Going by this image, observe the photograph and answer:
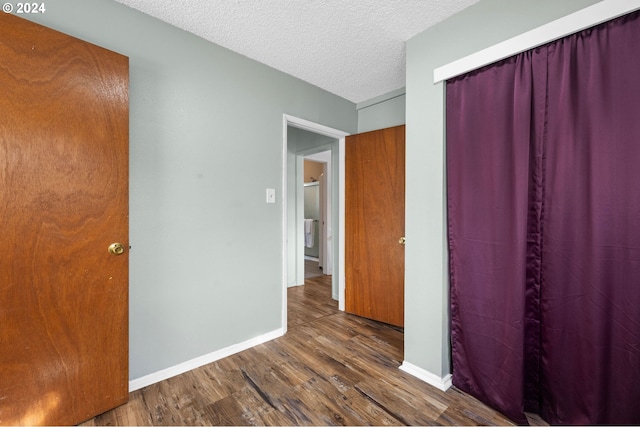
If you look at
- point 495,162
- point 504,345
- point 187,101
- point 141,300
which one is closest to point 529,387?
point 504,345

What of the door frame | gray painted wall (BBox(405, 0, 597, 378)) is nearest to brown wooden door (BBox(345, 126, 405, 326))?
the door frame

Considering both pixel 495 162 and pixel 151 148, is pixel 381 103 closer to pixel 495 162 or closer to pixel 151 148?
pixel 495 162

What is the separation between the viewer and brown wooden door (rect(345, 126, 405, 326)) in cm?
255

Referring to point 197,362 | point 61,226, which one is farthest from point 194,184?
point 197,362

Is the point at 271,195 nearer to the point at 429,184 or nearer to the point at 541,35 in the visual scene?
the point at 429,184

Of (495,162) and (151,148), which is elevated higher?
(151,148)

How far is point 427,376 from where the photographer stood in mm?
1748

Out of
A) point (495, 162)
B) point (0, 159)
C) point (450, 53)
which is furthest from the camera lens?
point (450, 53)

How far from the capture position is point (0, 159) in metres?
1.18

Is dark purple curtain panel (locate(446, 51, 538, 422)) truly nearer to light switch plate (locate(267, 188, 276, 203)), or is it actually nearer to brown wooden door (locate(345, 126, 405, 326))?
brown wooden door (locate(345, 126, 405, 326))

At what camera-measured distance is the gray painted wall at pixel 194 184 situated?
5.43ft

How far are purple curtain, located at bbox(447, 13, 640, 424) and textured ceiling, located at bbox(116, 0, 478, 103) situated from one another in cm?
56

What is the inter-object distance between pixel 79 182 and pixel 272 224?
4.22ft

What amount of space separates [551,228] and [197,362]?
235 cm
